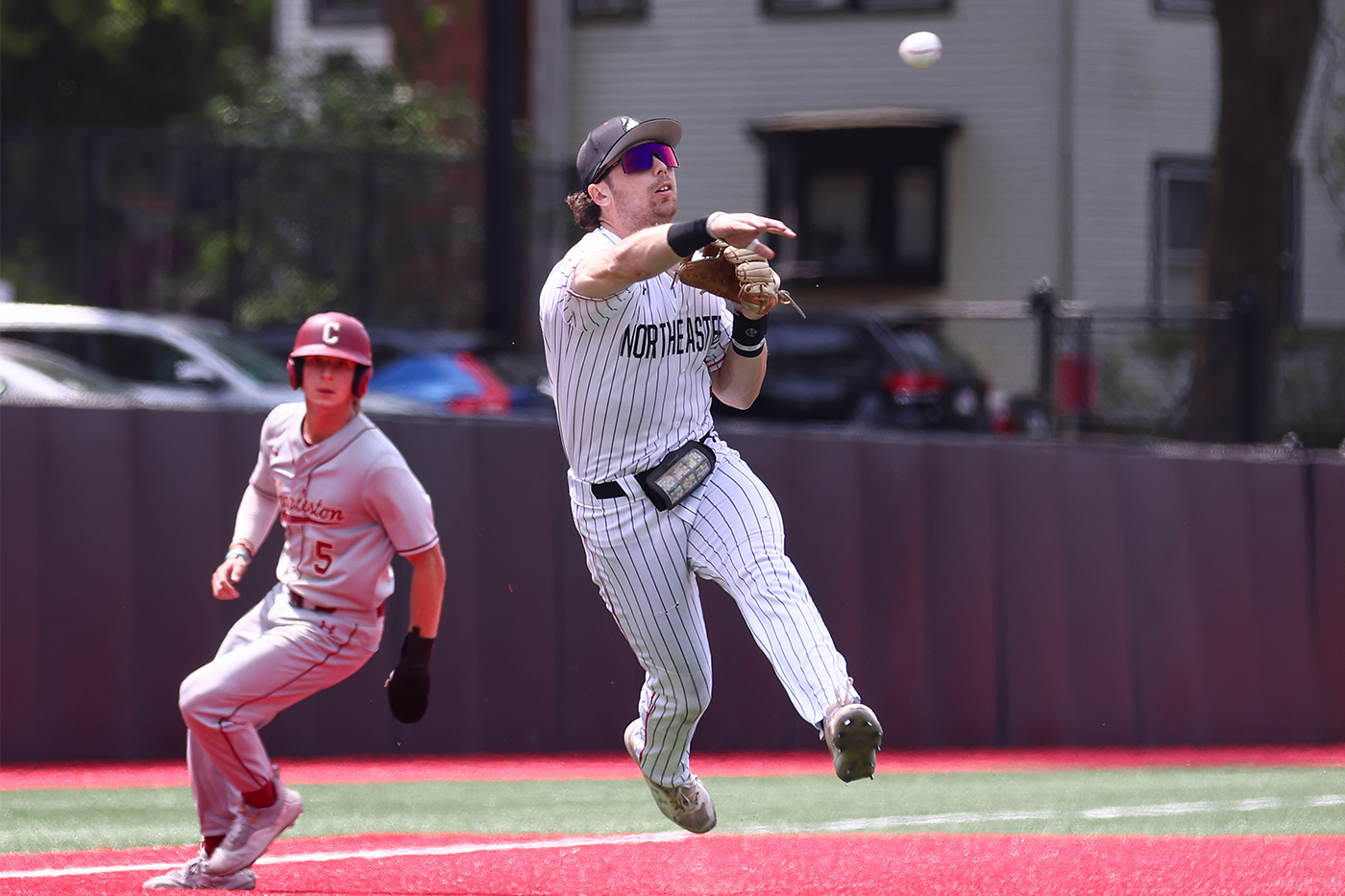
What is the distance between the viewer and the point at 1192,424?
13.6 meters

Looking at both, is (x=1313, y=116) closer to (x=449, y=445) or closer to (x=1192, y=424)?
(x=1192, y=424)

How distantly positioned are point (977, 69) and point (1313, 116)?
4365 millimetres

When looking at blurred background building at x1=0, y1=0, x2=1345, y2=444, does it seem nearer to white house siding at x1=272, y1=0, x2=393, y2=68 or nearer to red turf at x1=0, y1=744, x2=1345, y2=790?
white house siding at x1=272, y1=0, x2=393, y2=68

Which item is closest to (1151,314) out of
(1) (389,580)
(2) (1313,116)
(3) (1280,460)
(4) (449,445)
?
(3) (1280,460)

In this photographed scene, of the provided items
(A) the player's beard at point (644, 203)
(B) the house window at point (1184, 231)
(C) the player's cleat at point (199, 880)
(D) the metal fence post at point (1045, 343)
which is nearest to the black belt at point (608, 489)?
(A) the player's beard at point (644, 203)

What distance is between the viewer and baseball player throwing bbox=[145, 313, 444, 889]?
5.06 meters

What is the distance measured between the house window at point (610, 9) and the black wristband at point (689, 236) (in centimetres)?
2036

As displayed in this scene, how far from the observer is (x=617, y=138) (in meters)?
4.78

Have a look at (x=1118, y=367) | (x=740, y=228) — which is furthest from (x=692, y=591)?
(x=1118, y=367)

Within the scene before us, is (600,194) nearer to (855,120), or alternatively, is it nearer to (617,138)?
(617,138)

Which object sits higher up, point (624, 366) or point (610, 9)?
point (610, 9)

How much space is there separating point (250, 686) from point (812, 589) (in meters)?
4.45

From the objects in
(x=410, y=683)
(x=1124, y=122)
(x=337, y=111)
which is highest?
(x=337, y=111)

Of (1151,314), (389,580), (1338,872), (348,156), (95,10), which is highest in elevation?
(95,10)
